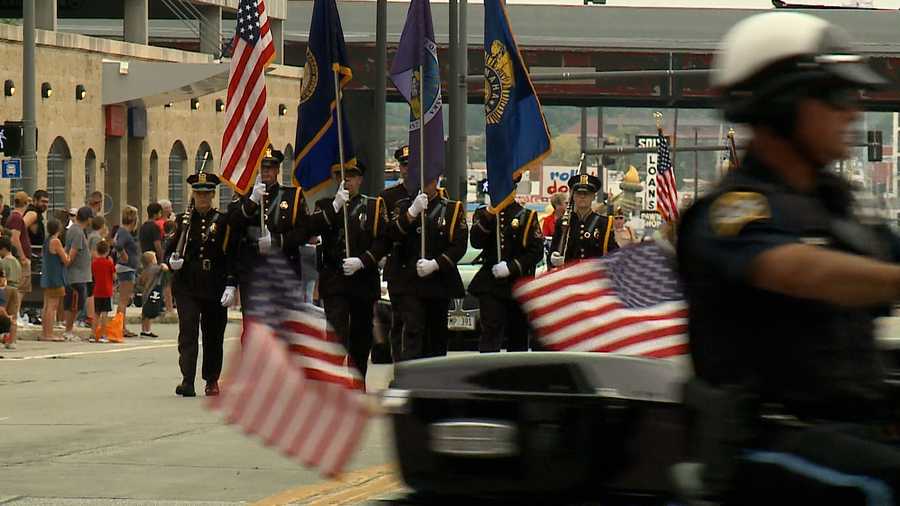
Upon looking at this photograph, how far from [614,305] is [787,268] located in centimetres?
222

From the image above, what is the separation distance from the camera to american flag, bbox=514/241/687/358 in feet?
18.8

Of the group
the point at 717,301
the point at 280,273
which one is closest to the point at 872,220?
the point at 717,301

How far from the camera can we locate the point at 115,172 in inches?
1756

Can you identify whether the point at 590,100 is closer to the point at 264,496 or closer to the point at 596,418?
the point at 264,496

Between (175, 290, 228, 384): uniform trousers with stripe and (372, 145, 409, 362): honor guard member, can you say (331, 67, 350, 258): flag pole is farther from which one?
(175, 290, 228, 384): uniform trousers with stripe

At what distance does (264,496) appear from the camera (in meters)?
9.72

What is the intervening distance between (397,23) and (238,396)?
210 ft

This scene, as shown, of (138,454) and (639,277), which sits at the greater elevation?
(639,277)

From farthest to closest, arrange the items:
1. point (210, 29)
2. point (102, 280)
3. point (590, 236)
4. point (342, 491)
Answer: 1. point (210, 29)
2. point (102, 280)
3. point (590, 236)
4. point (342, 491)

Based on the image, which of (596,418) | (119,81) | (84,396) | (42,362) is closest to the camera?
(596,418)

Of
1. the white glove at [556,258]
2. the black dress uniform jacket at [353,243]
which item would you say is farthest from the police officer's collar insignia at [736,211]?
the white glove at [556,258]

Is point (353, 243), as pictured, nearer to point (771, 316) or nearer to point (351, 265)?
point (351, 265)

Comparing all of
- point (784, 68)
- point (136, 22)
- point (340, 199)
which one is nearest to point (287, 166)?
point (136, 22)

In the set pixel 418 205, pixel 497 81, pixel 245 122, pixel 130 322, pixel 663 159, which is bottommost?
pixel 130 322
